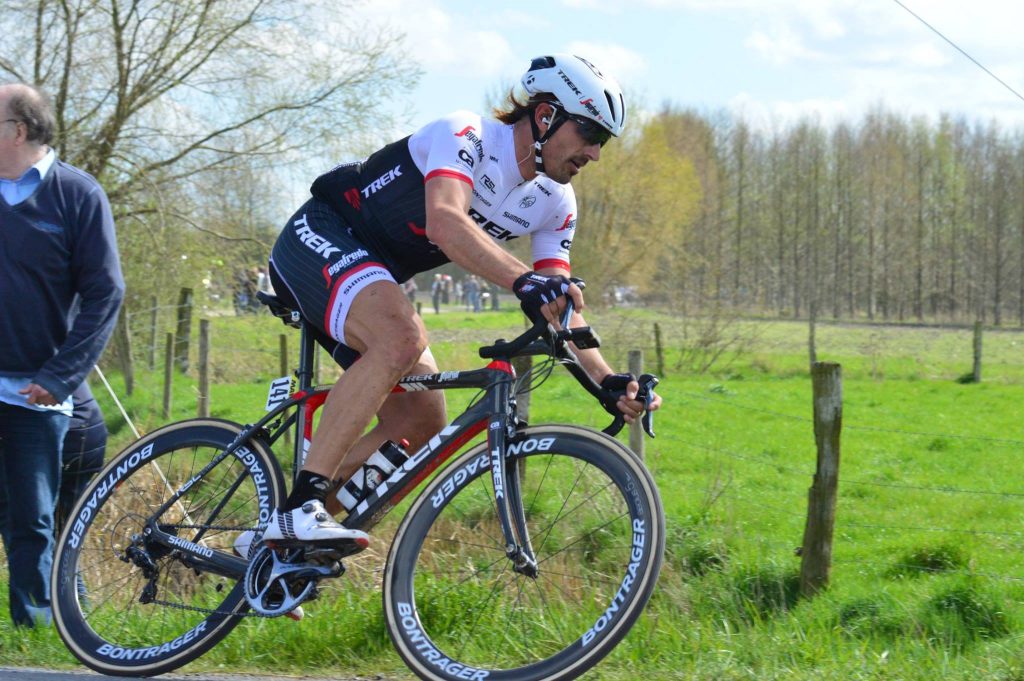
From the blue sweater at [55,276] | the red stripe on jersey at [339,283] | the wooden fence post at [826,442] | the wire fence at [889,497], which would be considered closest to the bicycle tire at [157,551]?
the blue sweater at [55,276]

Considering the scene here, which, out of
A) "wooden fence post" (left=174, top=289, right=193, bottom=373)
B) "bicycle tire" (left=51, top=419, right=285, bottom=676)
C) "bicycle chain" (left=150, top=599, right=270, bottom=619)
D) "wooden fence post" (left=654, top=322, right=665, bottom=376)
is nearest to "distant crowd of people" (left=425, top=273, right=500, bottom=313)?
"wooden fence post" (left=654, top=322, right=665, bottom=376)

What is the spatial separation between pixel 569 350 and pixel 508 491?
1.72 feet

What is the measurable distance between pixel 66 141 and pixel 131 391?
382 centimetres

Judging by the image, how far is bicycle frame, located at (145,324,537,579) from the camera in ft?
12.0

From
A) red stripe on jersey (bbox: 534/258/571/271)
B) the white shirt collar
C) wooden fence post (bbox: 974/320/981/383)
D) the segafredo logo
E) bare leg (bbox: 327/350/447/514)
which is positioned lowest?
wooden fence post (bbox: 974/320/981/383)

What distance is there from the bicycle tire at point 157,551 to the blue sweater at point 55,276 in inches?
19.9

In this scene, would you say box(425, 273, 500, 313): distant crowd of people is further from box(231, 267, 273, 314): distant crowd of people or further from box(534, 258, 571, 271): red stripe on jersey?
box(534, 258, 571, 271): red stripe on jersey

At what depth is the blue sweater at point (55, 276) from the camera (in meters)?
4.60

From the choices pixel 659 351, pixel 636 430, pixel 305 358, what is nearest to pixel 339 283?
pixel 305 358

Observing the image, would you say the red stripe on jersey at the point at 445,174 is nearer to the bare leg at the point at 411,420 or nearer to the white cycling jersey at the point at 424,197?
the white cycling jersey at the point at 424,197

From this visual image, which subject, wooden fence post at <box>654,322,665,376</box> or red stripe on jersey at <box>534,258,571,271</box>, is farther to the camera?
wooden fence post at <box>654,322,665,376</box>

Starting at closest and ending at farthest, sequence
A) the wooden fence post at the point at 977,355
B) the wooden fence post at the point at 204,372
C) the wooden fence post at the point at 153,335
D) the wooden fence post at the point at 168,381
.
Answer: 1. the wooden fence post at the point at 204,372
2. the wooden fence post at the point at 168,381
3. the wooden fence post at the point at 153,335
4. the wooden fence post at the point at 977,355

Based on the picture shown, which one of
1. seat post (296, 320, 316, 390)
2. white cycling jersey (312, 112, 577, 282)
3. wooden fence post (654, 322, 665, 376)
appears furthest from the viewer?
wooden fence post (654, 322, 665, 376)

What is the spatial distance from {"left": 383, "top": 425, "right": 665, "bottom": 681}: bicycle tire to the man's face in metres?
0.98
